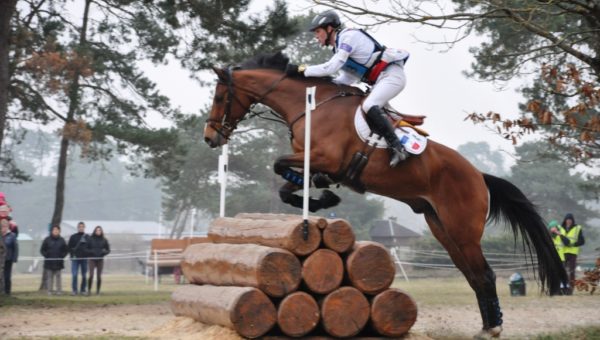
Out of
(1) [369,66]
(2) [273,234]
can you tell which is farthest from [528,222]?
(2) [273,234]

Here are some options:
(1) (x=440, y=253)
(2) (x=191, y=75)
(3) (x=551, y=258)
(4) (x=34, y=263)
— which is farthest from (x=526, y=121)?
(4) (x=34, y=263)

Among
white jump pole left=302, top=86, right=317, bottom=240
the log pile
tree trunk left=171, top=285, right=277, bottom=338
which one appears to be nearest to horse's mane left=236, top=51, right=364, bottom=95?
white jump pole left=302, top=86, right=317, bottom=240

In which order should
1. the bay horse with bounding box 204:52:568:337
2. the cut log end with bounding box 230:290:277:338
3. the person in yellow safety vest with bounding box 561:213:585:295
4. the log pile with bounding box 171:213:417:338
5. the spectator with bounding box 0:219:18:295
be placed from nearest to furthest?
the cut log end with bounding box 230:290:277:338 < the log pile with bounding box 171:213:417:338 < the bay horse with bounding box 204:52:568:337 < the spectator with bounding box 0:219:18:295 < the person in yellow safety vest with bounding box 561:213:585:295

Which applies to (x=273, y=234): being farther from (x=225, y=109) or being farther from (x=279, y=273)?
(x=225, y=109)

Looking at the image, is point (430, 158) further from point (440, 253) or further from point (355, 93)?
point (440, 253)

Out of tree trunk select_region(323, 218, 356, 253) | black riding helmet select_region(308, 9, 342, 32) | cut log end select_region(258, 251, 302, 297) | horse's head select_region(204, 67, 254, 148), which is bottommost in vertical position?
cut log end select_region(258, 251, 302, 297)

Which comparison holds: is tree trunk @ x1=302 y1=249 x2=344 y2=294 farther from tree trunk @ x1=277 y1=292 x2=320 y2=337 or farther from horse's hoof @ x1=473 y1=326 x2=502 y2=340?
horse's hoof @ x1=473 y1=326 x2=502 y2=340

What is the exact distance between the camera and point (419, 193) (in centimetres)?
762

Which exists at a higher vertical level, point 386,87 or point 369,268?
point 386,87

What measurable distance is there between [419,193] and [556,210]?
38.5 meters

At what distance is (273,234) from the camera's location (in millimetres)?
6887

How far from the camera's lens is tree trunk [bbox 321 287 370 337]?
6711 mm

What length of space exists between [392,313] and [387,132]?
1575 mm

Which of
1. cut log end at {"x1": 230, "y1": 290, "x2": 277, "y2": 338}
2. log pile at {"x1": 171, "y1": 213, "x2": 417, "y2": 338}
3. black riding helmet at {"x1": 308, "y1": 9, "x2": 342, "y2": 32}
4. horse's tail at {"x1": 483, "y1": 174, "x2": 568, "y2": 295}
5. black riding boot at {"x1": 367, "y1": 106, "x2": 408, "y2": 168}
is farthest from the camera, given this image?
horse's tail at {"x1": 483, "y1": 174, "x2": 568, "y2": 295}
